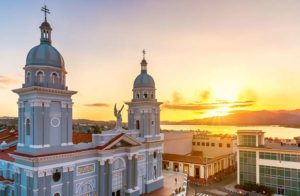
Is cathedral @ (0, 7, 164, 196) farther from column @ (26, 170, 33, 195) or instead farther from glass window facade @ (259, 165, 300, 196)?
glass window facade @ (259, 165, 300, 196)

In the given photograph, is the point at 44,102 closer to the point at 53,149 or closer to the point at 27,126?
the point at 27,126

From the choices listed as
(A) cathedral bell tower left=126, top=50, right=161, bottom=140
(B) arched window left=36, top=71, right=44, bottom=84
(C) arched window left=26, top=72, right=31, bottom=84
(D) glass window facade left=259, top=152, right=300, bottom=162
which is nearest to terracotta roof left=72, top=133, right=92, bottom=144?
(A) cathedral bell tower left=126, top=50, right=161, bottom=140

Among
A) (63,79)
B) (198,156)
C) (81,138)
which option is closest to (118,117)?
(81,138)

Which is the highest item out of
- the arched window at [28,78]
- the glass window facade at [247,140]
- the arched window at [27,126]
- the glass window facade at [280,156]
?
the arched window at [28,78]

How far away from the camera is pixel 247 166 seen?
4294 centimetres

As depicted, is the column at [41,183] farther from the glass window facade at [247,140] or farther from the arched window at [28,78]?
the glass window facade at [247,140]

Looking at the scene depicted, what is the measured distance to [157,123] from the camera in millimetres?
39031

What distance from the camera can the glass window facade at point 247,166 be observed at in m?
42.2

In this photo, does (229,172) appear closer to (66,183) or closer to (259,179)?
(259,179)

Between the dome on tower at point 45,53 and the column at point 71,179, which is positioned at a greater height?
the dome on tower at point 45,53

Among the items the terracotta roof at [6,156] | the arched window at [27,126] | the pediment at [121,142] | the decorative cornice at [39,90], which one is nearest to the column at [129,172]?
the pediment at [121,142]

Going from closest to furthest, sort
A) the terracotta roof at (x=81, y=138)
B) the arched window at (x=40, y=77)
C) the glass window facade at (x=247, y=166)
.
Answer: the arched window at (x=40, y=77) → the terracotta roof at (x=81, y=138) → the glass window facade at (x=247, y=166)

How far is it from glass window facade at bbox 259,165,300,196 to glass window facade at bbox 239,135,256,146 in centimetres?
408

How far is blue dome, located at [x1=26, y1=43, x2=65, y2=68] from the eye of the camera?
2441 centimetres
